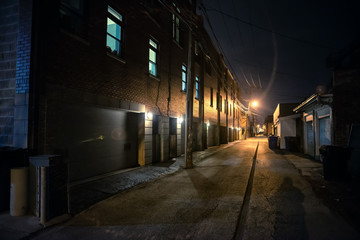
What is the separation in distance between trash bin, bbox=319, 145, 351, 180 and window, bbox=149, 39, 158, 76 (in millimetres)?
8864

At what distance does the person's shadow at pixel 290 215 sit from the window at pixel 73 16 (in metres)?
7.60

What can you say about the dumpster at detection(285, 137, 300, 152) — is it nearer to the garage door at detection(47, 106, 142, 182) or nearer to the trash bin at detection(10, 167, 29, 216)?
the garage door at detection(47, 106, 142, 182)

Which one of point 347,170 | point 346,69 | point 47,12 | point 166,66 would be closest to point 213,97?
point 166,66

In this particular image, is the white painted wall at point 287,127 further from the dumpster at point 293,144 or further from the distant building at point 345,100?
the distant building at point 345,100

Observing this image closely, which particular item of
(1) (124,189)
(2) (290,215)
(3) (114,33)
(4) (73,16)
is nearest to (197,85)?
(3) (114,33)

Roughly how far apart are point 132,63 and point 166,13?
5591 millimetres

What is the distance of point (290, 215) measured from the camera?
4.47 m

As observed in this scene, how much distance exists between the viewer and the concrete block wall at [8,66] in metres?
5.62

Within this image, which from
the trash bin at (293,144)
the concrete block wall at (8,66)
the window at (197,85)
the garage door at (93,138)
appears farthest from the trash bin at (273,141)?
the concrete block wall at (8,66)

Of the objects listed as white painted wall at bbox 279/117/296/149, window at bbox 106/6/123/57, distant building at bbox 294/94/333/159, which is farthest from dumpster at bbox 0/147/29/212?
white painted wall at bbox 279/117/296/149

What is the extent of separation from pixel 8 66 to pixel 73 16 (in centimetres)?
249

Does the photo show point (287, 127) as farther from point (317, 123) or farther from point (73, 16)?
point (73, 16)

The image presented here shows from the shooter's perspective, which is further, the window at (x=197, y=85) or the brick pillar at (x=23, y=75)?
the window at (x=197, y=85)

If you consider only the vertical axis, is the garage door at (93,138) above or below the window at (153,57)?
below
